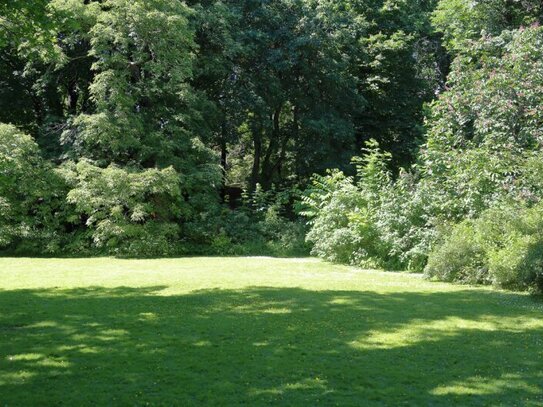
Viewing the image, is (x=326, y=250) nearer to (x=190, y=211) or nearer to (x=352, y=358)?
(x=190, y=211)

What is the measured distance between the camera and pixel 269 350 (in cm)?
747

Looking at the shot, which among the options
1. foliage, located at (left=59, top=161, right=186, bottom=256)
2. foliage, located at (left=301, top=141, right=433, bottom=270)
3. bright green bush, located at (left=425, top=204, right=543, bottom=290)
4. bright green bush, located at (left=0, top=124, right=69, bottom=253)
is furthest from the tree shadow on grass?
bright green bush, located at (left=0, top=124, right=69, bottom=253)

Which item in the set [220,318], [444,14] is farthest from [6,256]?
[444,14]

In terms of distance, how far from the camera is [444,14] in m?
27.1

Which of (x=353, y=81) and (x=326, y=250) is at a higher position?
(x=353, y=81)

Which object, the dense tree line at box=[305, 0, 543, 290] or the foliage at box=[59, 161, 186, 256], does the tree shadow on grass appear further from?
the foliage at box=[59, 161, 186, 256]

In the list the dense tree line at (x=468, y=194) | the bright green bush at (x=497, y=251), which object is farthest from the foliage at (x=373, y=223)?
the bright green bush at (x=497, y=251)

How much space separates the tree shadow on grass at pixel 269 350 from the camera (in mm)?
5820

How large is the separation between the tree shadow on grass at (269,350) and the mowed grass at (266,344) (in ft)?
0.07

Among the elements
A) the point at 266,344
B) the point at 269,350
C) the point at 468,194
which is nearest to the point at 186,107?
the point at 468,194

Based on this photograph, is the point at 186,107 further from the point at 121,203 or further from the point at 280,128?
the point at 280,128

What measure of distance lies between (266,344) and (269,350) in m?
0.31

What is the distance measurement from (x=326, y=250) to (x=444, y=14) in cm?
1464

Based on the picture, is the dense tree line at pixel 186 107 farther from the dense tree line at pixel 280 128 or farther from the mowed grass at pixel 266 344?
the mowed grass at pixel 266 344
